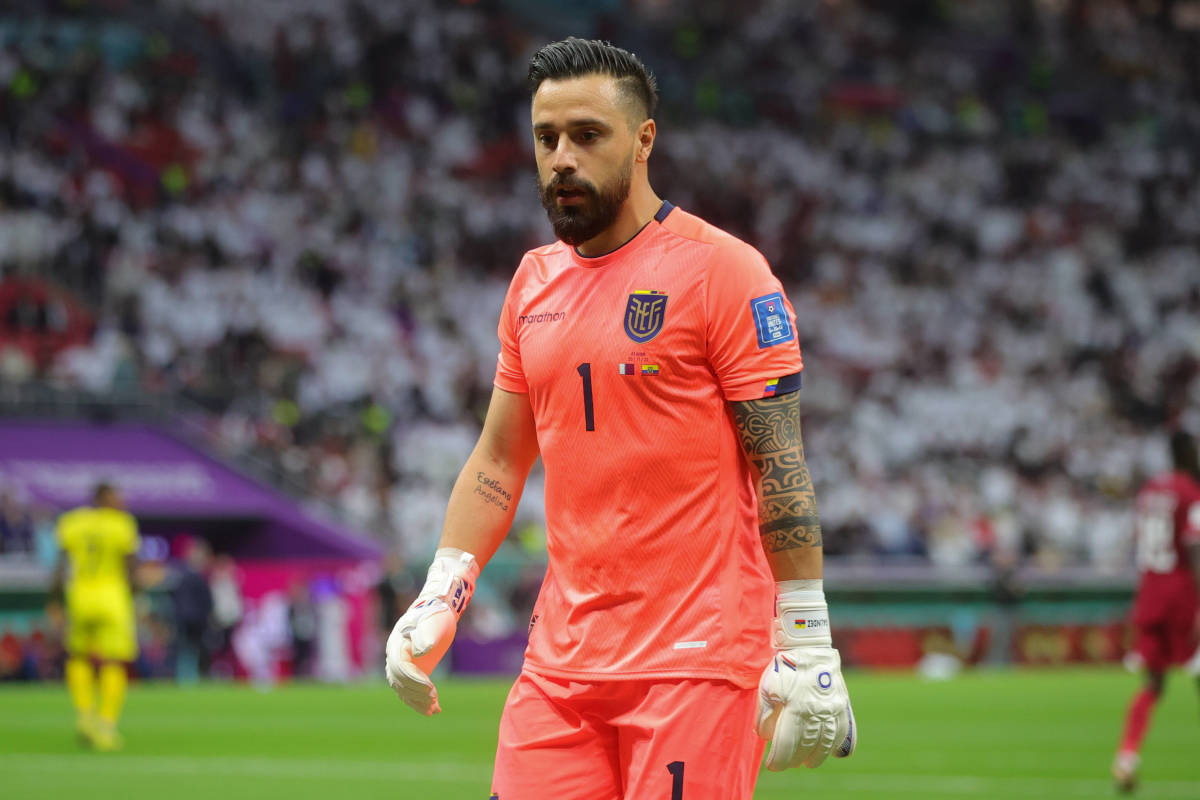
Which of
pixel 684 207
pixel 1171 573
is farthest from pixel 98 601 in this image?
pixel 684 207

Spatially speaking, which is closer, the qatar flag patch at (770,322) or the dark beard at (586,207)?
the qatar flag patch at (770,322)

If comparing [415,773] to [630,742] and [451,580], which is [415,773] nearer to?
[451,580]

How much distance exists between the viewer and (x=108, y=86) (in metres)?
29.6

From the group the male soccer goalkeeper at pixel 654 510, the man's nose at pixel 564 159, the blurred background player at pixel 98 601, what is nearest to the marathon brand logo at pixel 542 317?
the male soccer goalkeeper at pixel 654 510

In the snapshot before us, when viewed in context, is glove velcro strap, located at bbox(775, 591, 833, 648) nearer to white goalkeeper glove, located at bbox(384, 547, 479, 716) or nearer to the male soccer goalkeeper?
the male soccer goalkeeper

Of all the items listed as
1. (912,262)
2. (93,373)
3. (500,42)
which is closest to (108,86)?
(93,373)

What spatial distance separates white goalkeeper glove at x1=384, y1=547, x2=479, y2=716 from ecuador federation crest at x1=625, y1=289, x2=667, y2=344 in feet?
2.69

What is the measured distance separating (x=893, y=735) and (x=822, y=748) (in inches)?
496

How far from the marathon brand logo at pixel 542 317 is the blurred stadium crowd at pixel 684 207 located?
19.8 meters

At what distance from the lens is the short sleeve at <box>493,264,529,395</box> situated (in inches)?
182

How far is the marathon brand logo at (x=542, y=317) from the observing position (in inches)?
173

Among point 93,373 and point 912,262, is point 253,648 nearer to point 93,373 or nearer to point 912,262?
point 93,373

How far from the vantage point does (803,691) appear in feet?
13.1

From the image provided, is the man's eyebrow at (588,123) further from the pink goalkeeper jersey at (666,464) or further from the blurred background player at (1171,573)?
the blurred background player at (1171,573)
